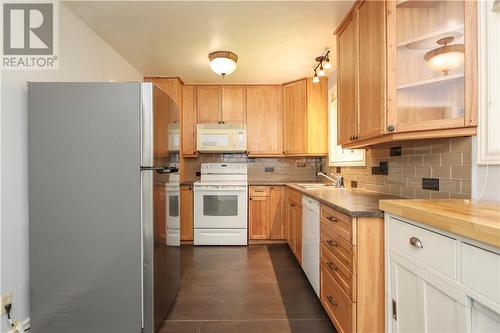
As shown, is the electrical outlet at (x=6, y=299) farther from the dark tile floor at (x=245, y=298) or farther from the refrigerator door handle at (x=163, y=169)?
the refrigerator door handle at (x=163, y=169)

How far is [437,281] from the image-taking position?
0.98 meters

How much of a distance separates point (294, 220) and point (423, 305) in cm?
205

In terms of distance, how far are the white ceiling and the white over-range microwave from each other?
89cm

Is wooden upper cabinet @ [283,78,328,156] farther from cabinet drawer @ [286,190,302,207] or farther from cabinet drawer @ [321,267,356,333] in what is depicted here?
cabinet drawer @ [321,267,356,333]

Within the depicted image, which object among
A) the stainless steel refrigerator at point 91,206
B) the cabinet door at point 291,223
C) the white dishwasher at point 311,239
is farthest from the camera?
the cabinet door at point 291,223

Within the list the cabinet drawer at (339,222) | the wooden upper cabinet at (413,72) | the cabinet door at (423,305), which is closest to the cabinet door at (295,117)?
the wooden upper cabinet at (413,72)

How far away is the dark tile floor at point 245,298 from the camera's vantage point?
5.99 feet

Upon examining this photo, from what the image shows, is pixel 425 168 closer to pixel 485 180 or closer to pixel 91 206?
pixel 485 180

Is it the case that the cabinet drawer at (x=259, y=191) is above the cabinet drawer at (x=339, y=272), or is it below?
above

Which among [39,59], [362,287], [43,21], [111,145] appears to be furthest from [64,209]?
[362,287]

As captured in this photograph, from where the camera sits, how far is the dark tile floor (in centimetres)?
183

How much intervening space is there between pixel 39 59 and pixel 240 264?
104 inches

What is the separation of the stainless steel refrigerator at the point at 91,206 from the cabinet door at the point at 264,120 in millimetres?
2474

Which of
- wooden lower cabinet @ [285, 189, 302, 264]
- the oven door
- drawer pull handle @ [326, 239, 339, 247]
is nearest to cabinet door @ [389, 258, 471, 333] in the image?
drawer pull handle @ [326, 239, 339, 247]
